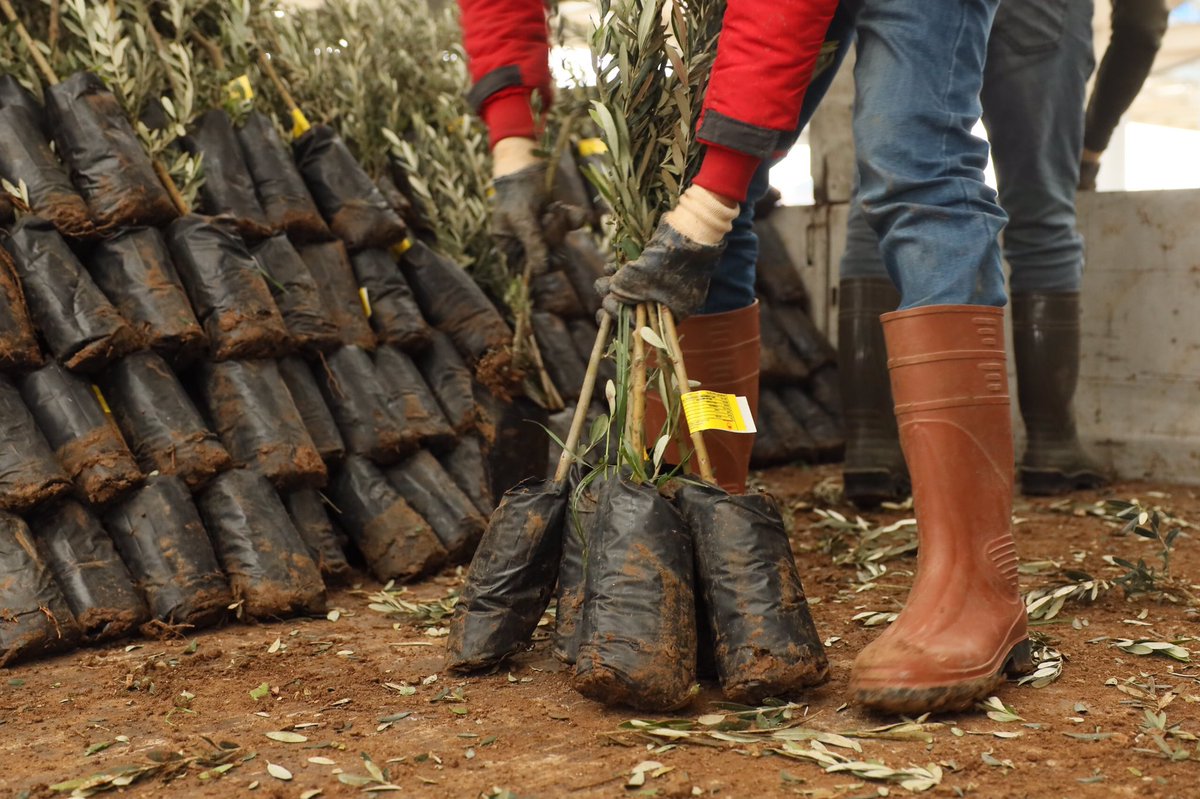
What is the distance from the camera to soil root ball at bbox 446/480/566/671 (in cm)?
201

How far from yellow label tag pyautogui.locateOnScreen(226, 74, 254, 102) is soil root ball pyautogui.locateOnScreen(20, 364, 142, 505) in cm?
102

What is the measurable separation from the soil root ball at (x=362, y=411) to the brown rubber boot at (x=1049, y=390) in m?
1.82

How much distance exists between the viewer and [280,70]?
3.58m

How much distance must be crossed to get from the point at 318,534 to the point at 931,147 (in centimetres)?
166

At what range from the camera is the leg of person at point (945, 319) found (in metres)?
A: 1.82

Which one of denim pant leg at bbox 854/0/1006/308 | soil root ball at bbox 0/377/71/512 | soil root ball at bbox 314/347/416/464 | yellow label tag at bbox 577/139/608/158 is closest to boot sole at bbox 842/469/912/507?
soil root ball at bbox 314/347/416/464

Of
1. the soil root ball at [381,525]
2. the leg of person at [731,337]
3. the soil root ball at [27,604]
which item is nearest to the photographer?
the soil root ball at [27,604]

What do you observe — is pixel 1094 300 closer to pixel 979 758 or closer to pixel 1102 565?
pixel 1102 565

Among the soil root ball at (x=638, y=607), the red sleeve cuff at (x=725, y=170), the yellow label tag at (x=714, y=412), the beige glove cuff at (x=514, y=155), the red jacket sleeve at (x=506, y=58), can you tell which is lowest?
the soil root ball at (x=638, y=607)

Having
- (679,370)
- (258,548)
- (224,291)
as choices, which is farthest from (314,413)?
(679,370)

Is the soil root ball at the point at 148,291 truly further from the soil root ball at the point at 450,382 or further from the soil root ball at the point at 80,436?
the soil root ball at the point at 450,382

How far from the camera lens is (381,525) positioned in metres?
2.84

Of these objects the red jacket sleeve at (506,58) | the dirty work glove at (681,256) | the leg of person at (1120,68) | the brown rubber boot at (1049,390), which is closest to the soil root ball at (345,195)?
the red jacket sleeve at (506,58)

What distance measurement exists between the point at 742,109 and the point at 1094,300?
2452 mm
